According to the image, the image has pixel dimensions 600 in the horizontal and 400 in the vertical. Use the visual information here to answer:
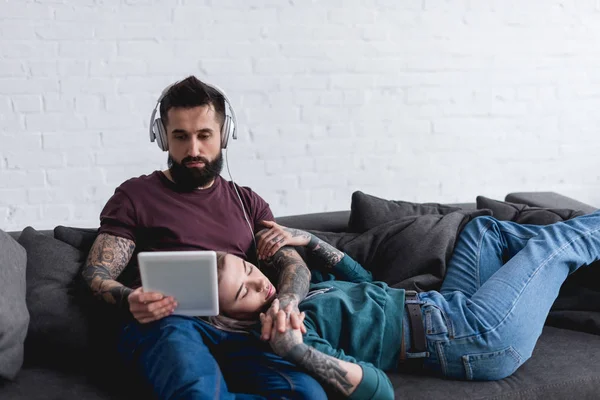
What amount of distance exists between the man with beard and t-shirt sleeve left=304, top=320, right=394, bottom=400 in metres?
0.09

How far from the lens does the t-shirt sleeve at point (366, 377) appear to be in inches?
73.1

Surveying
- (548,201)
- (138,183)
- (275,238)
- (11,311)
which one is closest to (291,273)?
(275,238)

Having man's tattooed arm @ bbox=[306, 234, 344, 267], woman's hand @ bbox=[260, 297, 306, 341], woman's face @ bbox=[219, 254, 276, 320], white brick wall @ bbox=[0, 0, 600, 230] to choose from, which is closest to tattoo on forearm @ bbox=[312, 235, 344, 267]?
man's tattooed arm @ bbox=[306, 234, 344, 267]

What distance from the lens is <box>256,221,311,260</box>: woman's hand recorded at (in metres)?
2.34

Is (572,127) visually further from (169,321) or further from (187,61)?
(169,321)

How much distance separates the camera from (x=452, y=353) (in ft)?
6.72

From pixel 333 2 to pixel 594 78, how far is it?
4.57 feet

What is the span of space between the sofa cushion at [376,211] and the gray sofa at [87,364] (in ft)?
2.13

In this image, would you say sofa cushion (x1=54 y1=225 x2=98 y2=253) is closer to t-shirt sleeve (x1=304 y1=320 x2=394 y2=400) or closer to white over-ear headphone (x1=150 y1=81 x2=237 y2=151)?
white over-ear headphone (x1=150 y1=81 x2=237 y2=151)

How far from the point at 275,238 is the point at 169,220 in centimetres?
32

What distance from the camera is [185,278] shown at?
69.7 inches

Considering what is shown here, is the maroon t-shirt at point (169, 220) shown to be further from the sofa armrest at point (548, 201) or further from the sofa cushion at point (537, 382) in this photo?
the sofa armrest at point (548, 201)

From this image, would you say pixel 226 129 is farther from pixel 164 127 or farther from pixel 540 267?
pixel 540 267

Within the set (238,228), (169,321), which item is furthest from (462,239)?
(169,321)
